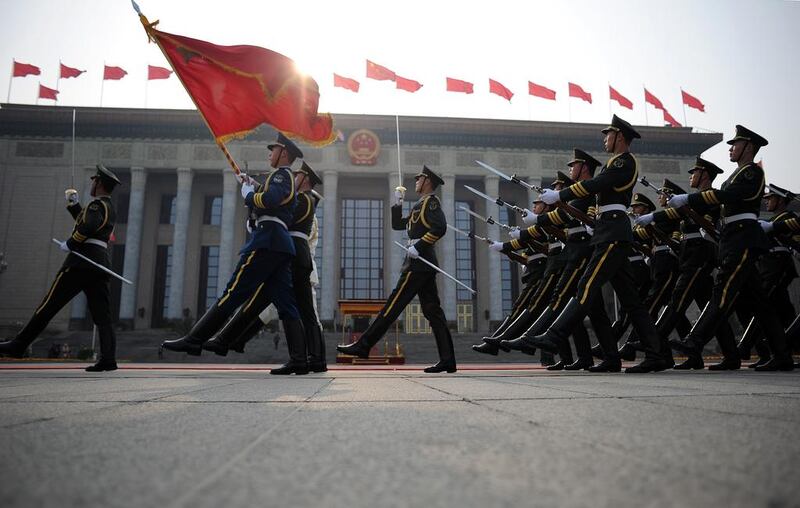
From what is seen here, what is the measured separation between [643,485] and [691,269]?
19.2ft

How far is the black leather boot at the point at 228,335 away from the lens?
4.38 metres

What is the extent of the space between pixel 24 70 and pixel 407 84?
17.4 m

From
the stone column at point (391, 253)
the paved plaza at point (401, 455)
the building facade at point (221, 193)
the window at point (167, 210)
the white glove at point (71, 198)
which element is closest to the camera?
the paved plaza at point (401, 455)

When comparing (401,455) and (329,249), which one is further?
(329,249)

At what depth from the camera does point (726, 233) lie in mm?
5234

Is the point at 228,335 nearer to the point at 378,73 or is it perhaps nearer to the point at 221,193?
the point at 378,73

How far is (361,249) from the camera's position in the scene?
32.4 m

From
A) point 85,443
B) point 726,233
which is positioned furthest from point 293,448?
point 726,233

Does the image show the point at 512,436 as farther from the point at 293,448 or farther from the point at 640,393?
the point at 640,393

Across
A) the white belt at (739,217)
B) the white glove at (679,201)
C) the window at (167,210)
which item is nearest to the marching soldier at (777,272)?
the white belt at (739,217)

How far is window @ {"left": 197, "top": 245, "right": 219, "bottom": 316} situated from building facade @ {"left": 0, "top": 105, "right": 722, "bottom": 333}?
76mm

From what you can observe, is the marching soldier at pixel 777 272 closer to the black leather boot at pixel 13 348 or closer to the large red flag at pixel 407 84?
the black leather boot at pixel 13 348

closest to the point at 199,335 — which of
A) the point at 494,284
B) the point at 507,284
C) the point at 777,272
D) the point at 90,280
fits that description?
the point at 90,280

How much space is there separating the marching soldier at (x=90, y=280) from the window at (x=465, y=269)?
1023 inches
